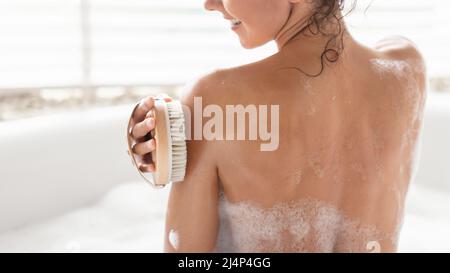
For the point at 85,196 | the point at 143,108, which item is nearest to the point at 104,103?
the point at 85,196

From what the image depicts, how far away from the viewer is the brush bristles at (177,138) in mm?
777

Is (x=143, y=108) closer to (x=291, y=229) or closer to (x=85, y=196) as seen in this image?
(x=291, y=229)

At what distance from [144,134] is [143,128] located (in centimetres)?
1

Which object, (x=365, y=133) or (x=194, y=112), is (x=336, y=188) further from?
(x=194, y=112)

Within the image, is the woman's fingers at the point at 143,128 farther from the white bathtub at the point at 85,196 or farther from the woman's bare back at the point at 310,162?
the white bathtub at the point at 85,196

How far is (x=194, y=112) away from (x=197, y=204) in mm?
149

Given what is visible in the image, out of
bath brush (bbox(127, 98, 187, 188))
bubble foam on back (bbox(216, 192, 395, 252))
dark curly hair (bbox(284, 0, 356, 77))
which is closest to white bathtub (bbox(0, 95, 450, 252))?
bubble foam on back (bbox(216, 192, 395, 252))

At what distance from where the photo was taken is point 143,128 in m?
0.81

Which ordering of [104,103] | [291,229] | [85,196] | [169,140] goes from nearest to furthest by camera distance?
1. [169,140]
2. [291,229]
3. [85,196]
4. [104,103]

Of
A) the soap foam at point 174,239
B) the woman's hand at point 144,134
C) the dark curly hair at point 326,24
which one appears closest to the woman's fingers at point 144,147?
the woman's hand at point 144,134

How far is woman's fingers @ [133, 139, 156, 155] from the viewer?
2.61ft

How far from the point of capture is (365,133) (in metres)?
0.85

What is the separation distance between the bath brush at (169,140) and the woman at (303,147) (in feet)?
0.08

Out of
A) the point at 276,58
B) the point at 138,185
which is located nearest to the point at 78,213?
the point at 138,185
